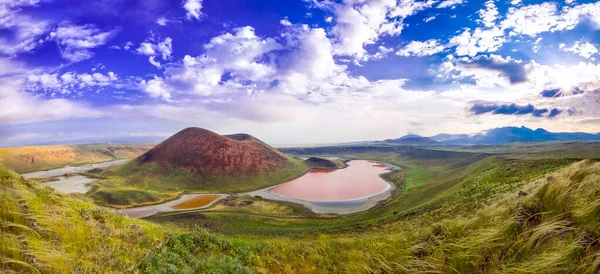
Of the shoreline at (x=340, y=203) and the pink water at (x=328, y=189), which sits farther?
the pink water at (x=328, y=189)

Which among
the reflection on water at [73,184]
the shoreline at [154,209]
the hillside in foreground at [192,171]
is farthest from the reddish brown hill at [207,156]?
the shoreline at [154,209]

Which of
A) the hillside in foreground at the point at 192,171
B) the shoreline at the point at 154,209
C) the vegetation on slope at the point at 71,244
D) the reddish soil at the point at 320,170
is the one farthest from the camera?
the reddish soil at the point at 320,170

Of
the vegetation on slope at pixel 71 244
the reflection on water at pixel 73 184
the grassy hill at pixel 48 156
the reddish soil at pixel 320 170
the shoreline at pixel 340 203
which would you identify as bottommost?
the shoreline at pixel 340 203

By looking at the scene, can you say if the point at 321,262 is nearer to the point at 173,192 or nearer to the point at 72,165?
the point at 173,192

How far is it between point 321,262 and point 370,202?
6121 cm

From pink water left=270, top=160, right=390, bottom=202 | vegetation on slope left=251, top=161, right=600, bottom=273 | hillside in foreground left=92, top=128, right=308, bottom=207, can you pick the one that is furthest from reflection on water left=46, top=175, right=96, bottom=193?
vegetation on slope left=251, top=161, right=600, bottom=273

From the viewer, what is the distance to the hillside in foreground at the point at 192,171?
75738 millimetres

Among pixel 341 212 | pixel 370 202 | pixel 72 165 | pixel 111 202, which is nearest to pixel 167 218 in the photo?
pixel 111 202

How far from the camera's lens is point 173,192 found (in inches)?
3127

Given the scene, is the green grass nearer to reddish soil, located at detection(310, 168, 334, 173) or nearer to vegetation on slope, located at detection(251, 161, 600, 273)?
reddish soil, located at detection(310, 168, 334, 173)

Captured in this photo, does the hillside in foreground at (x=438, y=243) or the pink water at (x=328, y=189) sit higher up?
the hillside in foreground at (x=438, y=243)

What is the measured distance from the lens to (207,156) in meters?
101

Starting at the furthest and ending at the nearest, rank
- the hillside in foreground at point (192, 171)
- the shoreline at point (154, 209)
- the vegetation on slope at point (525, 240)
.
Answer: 1. the hillside in foreground at point (192, 171)
2. the shoreline at point (154, 209)
3. the vegetation on slope at point (525, 240)

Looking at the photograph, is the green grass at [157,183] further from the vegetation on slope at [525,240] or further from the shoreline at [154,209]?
the vegetation on slope at [525,240]
